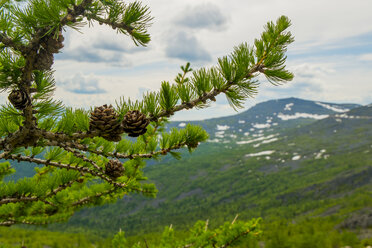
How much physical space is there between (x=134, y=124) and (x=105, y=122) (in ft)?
0.83

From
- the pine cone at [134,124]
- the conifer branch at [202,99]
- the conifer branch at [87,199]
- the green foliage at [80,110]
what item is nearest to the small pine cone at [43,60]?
the green foliage at [80,110]

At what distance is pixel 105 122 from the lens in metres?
1.95

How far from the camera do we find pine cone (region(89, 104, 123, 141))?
192cm

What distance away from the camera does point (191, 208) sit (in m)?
171

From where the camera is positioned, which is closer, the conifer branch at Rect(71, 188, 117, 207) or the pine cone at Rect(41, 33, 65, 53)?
the pine cone at Rect(41, 33, 65, 53)

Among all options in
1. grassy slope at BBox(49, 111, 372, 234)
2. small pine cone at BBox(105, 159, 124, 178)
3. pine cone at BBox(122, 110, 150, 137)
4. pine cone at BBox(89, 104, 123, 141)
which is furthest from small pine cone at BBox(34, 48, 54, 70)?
grassy slope at BBox(49, 111, 372, 234)

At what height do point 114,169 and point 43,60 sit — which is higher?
point 43,60

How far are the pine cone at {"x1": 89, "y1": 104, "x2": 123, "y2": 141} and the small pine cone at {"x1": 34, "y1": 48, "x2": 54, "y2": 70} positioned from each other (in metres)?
0.50

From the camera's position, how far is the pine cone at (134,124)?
1896 millimetres

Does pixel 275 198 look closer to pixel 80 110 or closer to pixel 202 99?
pixel 202 99

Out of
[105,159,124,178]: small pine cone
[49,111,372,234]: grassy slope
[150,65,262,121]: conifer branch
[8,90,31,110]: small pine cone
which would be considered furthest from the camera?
[49,111,372,234]: grassy slope

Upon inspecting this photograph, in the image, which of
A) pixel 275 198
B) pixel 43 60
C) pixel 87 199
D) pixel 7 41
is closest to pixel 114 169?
pixel 43 60

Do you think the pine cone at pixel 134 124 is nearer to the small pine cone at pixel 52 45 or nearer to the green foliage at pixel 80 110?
the green foliage at pixel 80 110

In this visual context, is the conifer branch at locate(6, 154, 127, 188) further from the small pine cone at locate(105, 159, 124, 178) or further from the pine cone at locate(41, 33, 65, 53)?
the pine cone at locate(41, 33, 65, 53)
